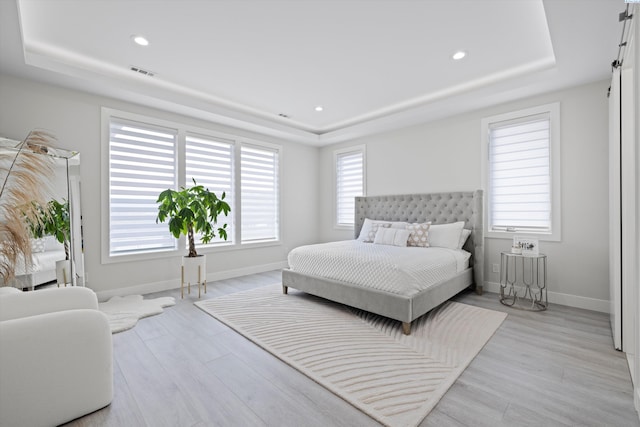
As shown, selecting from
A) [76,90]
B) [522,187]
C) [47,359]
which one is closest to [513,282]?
[522,187]

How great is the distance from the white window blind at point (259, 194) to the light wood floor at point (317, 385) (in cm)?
256

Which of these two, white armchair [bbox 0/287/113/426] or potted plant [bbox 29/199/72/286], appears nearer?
white armchair [bbox 0/287/113/426]

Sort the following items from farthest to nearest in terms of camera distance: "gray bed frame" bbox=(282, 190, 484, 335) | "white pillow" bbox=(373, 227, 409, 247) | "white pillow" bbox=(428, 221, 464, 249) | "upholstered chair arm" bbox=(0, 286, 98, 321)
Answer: "white pillow" bbox=(373, 227, 409, 247) < "white pillow" bbox=(428, 221, 464, 249) < "gray bed frame" bbox=(282, 190, 484, 335) < "upholstered chair arm" bbox=(0, 286, 98, 321)

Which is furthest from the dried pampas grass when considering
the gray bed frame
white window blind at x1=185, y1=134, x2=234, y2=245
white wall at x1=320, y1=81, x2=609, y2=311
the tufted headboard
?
white wall at x1=320, y1=81, x2=609, y2=311

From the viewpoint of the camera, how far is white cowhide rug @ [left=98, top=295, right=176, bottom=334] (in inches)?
110

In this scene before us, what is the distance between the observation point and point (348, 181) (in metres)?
5.70

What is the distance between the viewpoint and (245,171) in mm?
4984

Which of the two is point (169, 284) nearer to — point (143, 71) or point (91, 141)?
point (91, 141)

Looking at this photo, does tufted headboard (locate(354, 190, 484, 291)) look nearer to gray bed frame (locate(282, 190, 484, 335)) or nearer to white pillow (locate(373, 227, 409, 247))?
gray bed frame (locate(282, 190, 484, 335))

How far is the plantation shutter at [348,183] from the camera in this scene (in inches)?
217

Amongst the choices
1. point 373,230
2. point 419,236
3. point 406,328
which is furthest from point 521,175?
point 406,328

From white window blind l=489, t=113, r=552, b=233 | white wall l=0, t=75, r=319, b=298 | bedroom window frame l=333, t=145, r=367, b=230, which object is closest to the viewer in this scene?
white wall l=0, t=75, r=319, b=298

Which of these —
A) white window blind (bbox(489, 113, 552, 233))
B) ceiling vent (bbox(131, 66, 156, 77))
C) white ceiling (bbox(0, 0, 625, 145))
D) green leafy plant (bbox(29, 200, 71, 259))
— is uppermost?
ceiling vent (bbox(131, 66, 156, 77))

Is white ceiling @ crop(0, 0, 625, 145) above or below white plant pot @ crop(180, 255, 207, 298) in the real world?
above
